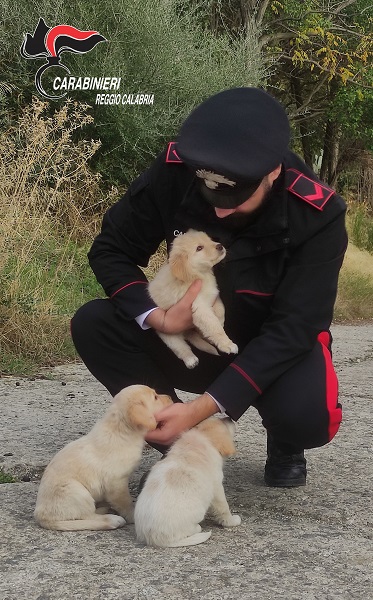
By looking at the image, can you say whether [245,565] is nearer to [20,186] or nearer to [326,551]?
[326,551]

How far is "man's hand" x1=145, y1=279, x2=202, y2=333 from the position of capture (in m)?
3.14

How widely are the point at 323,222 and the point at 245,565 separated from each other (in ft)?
3.94

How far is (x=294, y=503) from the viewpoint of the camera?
10.2 feet

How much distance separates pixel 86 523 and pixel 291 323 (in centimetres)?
97

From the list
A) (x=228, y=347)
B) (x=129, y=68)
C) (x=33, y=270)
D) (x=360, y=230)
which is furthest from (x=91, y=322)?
(x=360, y=230)

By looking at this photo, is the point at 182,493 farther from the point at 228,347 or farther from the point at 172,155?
the point at 172,155

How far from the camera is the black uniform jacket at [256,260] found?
285cm

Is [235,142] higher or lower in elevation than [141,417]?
higher

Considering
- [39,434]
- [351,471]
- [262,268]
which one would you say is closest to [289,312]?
[262,268]

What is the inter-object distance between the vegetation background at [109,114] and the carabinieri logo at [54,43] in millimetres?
81

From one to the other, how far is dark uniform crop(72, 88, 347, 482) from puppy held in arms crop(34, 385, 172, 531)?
27 cm

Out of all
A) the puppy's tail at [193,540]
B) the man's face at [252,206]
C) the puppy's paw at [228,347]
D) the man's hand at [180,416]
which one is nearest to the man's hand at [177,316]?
the puppy's paw at [228,347]

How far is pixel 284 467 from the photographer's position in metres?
3.28

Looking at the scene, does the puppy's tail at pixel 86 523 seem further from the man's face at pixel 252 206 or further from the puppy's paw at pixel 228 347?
the man's face at pixel 252 206
